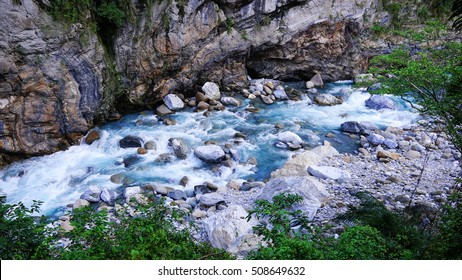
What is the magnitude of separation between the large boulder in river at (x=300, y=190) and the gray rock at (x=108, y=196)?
3.24m

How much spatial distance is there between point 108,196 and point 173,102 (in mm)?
5302

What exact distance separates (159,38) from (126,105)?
247cm

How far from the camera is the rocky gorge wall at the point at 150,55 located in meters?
9.27

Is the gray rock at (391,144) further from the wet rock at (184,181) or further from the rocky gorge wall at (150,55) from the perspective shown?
the rocky gorge wall at (150,55)

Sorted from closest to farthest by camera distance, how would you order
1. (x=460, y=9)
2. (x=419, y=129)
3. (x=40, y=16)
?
(x=460, y=9) → (x=40, y=16) → (x=419, y=129)

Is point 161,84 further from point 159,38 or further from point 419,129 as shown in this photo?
point 419,129

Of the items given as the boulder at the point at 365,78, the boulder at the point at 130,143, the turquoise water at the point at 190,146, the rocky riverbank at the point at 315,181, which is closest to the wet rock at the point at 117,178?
the rocky riverbank at the point at 315,181

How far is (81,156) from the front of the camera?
1032cm

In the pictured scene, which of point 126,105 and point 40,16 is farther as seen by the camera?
point 126,105

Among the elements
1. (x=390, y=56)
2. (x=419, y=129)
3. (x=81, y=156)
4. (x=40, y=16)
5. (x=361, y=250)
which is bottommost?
(x=419, y=129)

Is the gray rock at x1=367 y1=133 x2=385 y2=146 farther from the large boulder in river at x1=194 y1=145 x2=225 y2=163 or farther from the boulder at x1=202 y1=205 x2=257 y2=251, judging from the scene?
the boulder at x1=202 y1=205 x2=257 y2=251

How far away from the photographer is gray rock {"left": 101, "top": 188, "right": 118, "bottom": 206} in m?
8.33

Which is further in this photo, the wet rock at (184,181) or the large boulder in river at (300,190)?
the wet rock at (184,181)

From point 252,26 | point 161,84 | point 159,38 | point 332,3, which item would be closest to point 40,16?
point 159,38
